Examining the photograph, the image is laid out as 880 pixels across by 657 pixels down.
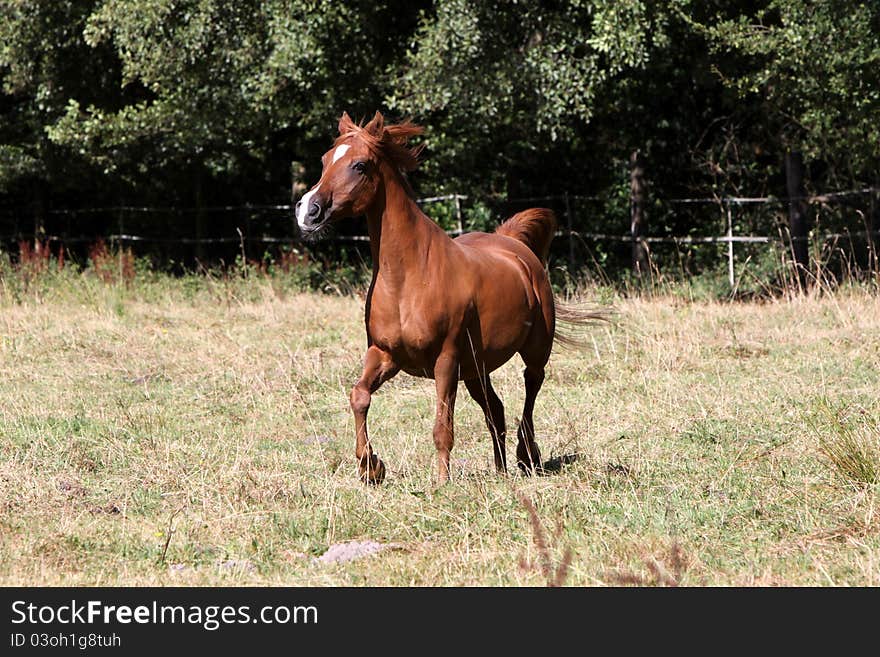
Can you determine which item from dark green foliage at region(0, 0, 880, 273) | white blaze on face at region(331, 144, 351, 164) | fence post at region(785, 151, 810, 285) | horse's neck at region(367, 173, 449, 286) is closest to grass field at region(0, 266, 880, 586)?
horse's neck at region(367, 173, 449, 286)

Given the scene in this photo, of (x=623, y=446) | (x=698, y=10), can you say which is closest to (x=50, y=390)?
(x=623, y=446)

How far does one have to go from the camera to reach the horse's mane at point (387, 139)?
6320 mm

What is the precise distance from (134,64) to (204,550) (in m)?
12.3

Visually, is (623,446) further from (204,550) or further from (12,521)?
(12,521)

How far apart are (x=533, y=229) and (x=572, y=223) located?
11.7 meters

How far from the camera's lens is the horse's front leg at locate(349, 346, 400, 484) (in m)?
6.24

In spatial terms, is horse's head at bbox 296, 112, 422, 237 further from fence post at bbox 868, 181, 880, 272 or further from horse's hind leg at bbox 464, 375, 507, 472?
fence post at bbox 868, 181, 880, 272

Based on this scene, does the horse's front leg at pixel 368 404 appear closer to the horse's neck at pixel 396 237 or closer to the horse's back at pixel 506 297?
the horse's neck at pixel 396 237

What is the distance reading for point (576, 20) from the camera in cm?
1542

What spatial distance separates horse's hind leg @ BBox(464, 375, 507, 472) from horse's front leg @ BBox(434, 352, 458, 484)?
399 millimetres

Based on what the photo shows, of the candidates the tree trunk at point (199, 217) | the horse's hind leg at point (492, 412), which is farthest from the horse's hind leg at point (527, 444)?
the tree trunk at point (199, 217)

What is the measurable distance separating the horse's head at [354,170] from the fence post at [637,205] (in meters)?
12.2

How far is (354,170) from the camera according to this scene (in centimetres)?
620

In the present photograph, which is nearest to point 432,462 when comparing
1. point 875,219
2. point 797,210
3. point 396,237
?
point 396,237
